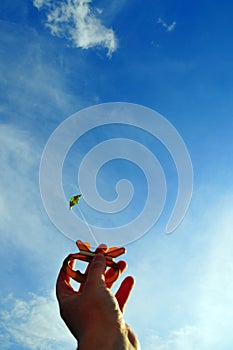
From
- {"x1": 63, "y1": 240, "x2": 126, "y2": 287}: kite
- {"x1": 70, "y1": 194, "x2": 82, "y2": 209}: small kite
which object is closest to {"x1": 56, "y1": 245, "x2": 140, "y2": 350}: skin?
{"x1": 63, "y1": 240, "x2": 126, "y2": 287}: kite

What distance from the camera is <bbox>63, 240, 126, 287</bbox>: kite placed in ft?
12.6

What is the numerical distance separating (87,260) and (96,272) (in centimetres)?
45

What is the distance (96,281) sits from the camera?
3410mm

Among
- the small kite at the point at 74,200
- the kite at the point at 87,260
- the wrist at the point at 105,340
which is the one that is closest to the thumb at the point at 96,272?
the kite at the point at 87,260

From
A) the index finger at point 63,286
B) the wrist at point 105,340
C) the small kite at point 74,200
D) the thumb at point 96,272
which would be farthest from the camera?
the small kite at point 74,200

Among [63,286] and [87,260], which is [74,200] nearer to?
[87,260]

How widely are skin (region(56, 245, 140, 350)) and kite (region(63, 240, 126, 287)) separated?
0.20 meters

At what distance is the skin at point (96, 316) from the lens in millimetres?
2940

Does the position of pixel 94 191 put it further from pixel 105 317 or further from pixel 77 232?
pixel 105 317

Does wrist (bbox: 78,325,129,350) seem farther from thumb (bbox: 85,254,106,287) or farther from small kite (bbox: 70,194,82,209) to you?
small kite (bbox: 70,194,82,209)

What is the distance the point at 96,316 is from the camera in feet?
10.3

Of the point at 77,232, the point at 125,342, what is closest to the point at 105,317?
the point at 125,342

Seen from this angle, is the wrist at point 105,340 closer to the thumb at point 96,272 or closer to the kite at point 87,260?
the thumb at point 96,272

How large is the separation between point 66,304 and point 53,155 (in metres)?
2.63
